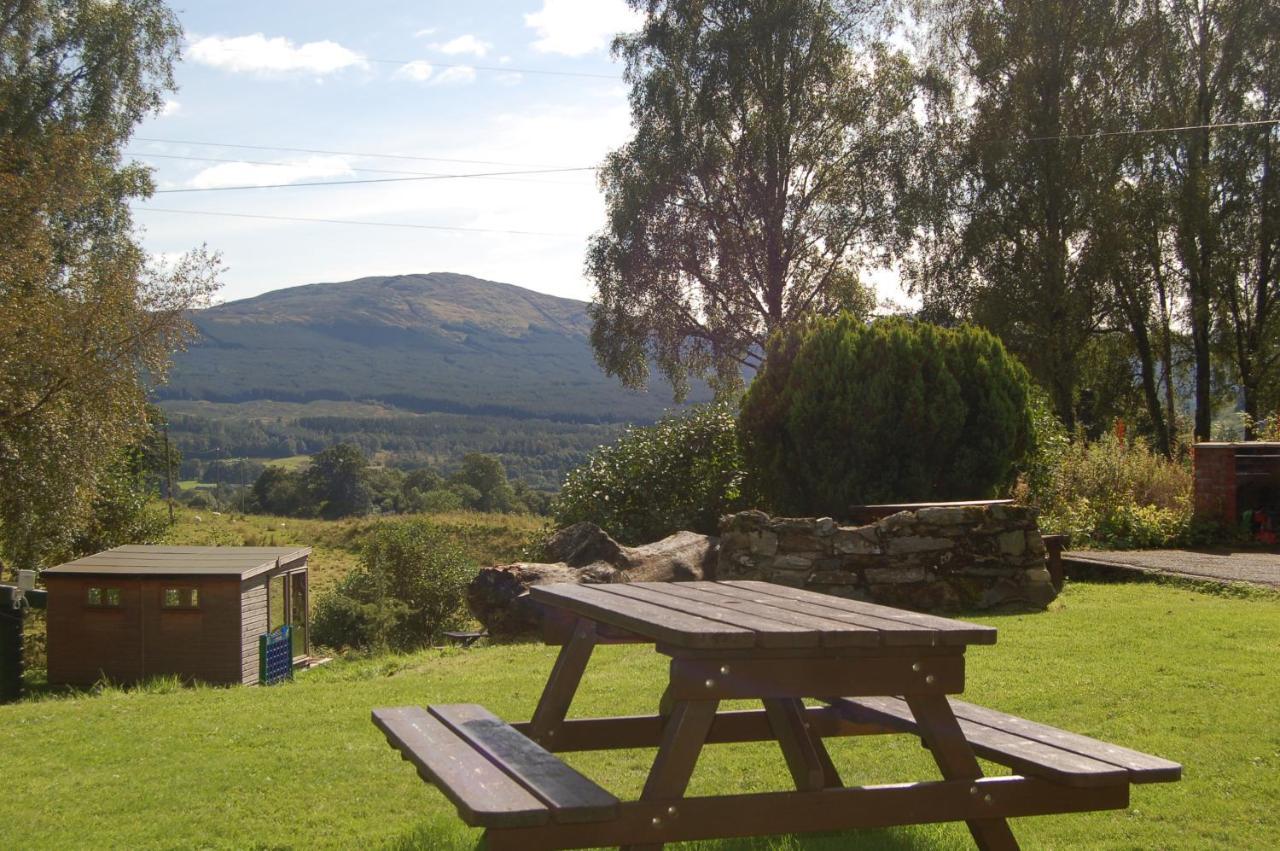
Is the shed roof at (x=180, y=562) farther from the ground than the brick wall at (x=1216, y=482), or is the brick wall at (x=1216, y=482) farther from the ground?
the brick wall at (x=1216, y=482)

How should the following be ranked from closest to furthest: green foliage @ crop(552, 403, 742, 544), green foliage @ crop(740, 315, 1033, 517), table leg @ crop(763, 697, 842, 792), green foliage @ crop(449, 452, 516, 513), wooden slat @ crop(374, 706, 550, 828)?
1. wooden slat @ crop(374, 706, 550, 828)
2. table leg @ crop(763, 697, 842, 792)
3. green foliage @ crop(740, 315, 1033, 517)
4. green foliage @ crop(552, 403, 742, 544)
5. green foliage @ crop(449, 452, 516, 513)

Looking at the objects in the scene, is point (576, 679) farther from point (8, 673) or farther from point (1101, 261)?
point (1101, 261)

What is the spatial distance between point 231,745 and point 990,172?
26961mm

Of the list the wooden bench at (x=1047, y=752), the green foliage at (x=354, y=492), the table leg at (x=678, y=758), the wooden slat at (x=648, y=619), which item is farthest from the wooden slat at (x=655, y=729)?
the green foliage at (x=354, y=492)

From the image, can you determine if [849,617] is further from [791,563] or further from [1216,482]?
[1216,482]

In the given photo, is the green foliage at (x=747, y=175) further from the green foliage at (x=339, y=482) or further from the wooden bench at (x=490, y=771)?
the green foliage at (x=339, y=482)

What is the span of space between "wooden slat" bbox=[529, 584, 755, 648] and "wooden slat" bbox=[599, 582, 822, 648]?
40mm

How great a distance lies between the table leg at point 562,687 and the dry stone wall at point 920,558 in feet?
18.7

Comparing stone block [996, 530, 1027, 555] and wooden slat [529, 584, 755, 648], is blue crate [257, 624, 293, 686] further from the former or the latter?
wooden slat [529, 584, 755, 648]

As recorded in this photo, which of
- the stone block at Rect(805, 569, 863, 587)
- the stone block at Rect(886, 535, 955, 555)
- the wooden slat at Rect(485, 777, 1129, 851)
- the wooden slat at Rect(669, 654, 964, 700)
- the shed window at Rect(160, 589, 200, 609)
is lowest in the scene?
the shed window at Rect(160, 589, 200, 609)

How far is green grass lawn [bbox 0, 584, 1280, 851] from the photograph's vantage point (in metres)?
4.36

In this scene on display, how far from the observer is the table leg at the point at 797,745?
3.46m

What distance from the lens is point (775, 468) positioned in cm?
Result: 1342

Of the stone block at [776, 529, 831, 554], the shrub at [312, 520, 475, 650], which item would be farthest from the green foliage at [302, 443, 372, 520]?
the stone block at [776, 529, 831, 554]
